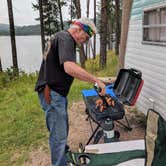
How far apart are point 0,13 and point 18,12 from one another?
2.29 metres

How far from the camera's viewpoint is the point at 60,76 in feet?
11.0

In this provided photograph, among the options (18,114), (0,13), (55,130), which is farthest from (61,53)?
(0,13)

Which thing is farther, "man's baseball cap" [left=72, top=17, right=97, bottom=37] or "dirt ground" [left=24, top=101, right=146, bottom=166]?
"dirt ground" [left=24, top=101, right=146, bottom=166]

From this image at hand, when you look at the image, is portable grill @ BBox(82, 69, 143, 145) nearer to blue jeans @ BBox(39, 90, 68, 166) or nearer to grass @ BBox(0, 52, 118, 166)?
blue jeans @ BBox(39, 90, 68, 166)

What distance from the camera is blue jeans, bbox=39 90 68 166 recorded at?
135 inches

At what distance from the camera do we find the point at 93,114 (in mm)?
4160

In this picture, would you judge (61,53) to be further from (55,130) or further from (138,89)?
(138,89)

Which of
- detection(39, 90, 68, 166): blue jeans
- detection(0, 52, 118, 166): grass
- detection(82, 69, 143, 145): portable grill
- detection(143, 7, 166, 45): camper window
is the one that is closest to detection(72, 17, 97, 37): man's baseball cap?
detection(39, 90, 68, 166): blue jeans

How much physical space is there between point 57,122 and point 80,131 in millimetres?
1952

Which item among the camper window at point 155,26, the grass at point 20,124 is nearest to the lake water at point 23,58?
the grass at point 20,124

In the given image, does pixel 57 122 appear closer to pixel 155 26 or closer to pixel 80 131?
pixel 80 131

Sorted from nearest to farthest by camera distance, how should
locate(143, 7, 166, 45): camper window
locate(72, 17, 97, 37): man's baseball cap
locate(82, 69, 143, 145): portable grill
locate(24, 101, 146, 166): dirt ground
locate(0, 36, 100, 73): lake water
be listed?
locate(72, 17, 97, 37): man's baseball cap, locate(82, 69, 143, 145): portable grill, locate(24, 101, 146, 166): dirt ground, locate(143, 7, 166, 45): camper window, locate(0, 36, 100, 73): lake water

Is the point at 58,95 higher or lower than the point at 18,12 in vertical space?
lower

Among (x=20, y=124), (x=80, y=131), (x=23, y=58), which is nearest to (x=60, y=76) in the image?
(x=80, y=131)
